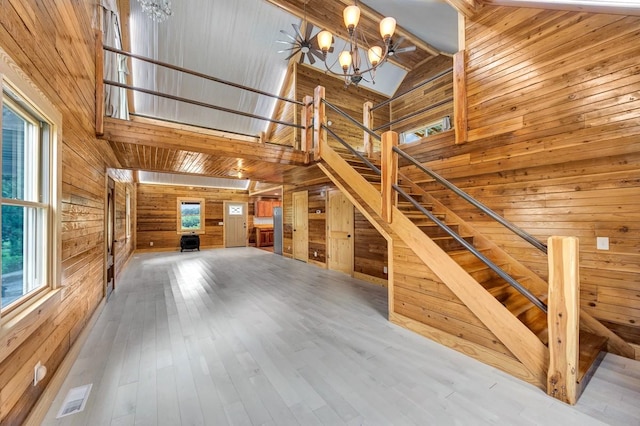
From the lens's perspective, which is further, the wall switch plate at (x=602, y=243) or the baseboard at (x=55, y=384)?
the wall switch plate at (x=602, y=243)

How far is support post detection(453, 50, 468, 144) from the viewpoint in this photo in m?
3.36

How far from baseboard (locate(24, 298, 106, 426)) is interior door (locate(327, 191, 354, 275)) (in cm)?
416

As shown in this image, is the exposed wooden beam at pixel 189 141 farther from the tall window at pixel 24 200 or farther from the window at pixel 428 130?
the window at pixel 428 130

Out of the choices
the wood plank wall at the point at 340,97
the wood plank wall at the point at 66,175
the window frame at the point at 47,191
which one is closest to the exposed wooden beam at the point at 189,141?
the wood plank wall at the point at 66,175

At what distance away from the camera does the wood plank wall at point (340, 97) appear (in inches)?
270

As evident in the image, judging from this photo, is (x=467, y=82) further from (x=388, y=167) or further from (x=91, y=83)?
(x=91, y=83)

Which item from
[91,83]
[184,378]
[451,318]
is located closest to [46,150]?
[91,83]

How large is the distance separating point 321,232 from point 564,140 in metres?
4.71

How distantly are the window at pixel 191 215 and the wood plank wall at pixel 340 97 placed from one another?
5777mm

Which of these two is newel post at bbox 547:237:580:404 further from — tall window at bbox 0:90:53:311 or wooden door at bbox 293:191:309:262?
wooden door at bbox 293:191:309:262


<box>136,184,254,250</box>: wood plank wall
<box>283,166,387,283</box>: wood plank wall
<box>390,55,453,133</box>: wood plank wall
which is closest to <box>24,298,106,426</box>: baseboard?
<box>283,166,387,283</box>: wood plank wall

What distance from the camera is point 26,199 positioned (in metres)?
1.66

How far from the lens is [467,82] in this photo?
135 inches

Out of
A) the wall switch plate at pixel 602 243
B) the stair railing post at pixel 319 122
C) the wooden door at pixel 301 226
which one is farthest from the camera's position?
the wooden door at pixel 301 226
